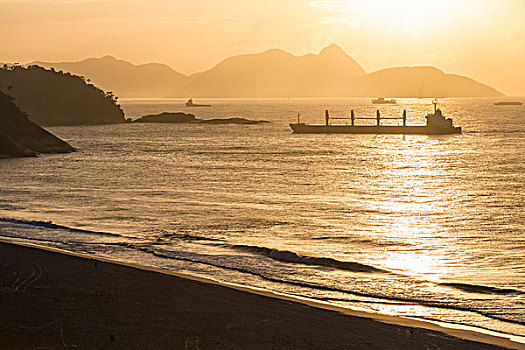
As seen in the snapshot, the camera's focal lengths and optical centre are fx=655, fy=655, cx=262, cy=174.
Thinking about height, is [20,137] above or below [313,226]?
above

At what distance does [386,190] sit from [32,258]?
1015 inches

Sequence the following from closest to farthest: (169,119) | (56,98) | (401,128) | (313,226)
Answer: (313,226)
(401,128)
(169,119)
(56,98)

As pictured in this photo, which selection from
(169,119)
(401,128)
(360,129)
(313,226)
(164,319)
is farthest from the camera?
(169,119)

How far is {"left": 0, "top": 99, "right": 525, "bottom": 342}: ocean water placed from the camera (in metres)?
15.7

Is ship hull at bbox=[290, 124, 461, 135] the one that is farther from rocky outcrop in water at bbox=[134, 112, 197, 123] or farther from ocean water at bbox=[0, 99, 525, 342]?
ocean water at bbox=[0, 99, 525, 342]

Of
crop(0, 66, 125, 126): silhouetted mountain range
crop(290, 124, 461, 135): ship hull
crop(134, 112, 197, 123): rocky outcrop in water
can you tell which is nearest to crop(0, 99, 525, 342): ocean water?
crop(290, 124, 461, 135): ship hull

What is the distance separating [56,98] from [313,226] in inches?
6527

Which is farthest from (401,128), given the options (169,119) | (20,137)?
(169,119)

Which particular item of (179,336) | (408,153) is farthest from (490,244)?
(408,153)

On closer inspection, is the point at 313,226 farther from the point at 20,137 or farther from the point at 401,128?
the point at 401,128

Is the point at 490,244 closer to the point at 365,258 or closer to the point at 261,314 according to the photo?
the point at 365,258

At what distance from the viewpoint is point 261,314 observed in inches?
501

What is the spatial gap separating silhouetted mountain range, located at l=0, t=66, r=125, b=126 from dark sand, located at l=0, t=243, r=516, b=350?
157896mm

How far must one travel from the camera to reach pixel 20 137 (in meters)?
71.2
